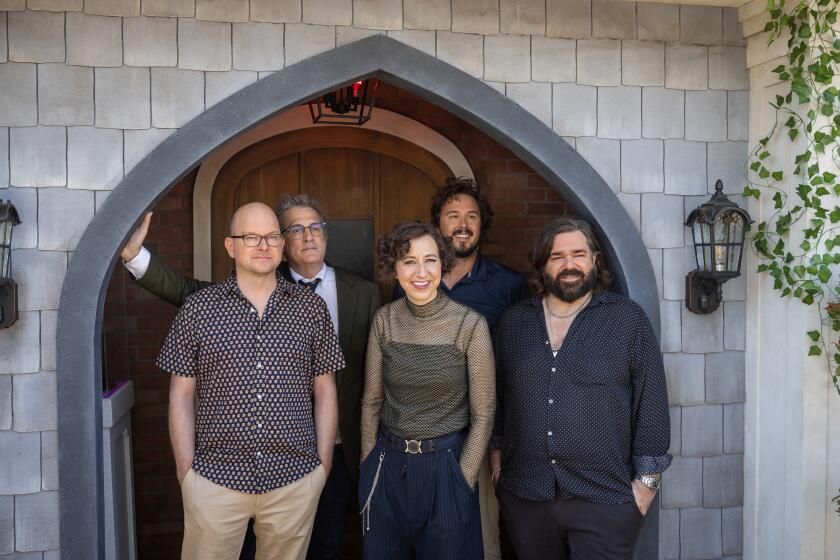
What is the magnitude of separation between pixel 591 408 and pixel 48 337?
6.09 ft

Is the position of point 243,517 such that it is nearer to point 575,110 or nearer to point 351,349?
point 351,349

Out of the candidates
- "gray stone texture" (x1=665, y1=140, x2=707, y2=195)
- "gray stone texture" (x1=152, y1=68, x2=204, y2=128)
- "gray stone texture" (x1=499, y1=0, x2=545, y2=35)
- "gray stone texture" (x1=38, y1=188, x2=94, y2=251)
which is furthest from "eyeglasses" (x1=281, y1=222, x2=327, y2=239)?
"gray stone texture" (x1=665, y1=140, x2=707, y2=195)

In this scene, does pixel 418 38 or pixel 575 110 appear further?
pixel 575 110

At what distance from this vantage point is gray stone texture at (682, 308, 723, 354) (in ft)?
10.4

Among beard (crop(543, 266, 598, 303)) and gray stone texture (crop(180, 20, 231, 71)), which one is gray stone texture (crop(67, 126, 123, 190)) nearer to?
gray stone texture (crop(180, 20, 231, 71))

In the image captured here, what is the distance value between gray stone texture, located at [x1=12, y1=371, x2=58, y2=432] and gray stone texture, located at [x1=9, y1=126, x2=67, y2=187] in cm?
66

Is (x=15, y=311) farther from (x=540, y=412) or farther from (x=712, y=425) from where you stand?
(x=712, y=425)

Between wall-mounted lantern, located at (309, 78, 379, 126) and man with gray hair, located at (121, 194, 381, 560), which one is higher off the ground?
wall-mounted lantern, located at (309, 78, 379, 126)

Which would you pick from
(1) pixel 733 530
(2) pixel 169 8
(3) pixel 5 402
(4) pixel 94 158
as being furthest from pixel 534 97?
(3) pixel 5 402

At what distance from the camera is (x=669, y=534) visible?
3.20 meters

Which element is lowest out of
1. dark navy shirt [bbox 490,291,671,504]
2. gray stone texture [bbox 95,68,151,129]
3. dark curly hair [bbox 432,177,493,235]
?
dark navy shirt [bbox 490,291,671,504]

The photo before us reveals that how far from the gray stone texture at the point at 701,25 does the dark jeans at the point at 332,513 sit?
2154 millimetres

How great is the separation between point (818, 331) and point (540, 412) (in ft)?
3.68

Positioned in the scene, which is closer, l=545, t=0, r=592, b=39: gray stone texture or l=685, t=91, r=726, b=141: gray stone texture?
l=545, t=0, r=592, b=39: gray stone texture
